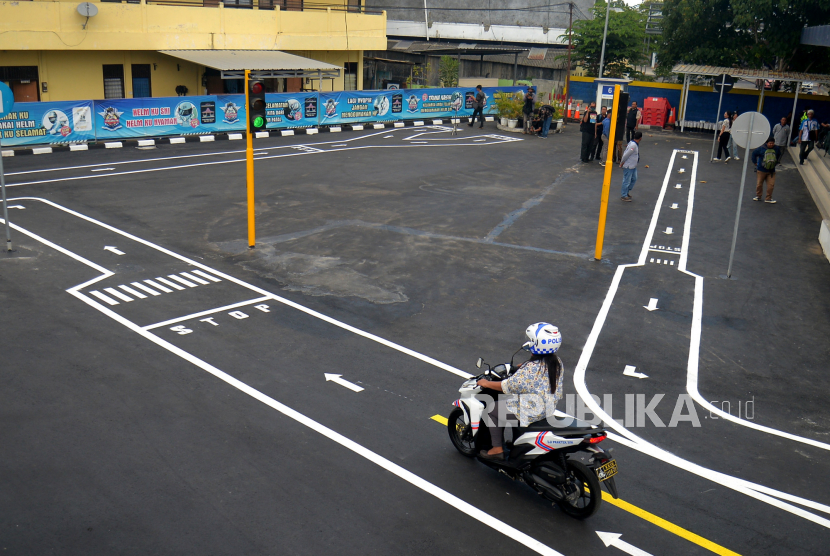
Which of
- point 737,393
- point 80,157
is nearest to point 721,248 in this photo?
point 737,393

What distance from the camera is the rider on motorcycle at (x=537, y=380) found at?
254 inches

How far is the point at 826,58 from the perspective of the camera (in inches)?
1355

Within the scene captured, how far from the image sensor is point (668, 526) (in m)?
6.46

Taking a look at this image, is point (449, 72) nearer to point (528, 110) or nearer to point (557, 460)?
point (528, 110)

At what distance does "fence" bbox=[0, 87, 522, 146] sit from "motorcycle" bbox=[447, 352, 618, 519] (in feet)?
70.8

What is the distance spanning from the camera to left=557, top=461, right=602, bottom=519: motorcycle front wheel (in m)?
6.25

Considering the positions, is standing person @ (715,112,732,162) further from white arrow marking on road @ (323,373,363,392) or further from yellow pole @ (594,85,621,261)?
white arrow marking on road @ (323,373,363,392)

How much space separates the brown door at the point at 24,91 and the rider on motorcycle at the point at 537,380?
29.2m

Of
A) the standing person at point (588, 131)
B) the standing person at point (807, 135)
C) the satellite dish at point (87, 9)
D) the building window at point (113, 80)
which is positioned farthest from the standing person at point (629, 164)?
the building window at point (113, 80)

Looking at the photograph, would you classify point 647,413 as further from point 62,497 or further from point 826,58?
point 826,58

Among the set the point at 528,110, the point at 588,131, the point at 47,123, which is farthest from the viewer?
the point at 528,110

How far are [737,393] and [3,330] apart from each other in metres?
10.1

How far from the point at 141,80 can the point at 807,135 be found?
27.4 meters

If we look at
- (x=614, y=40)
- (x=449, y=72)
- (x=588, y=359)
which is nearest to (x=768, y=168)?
(x=588, y=359)
